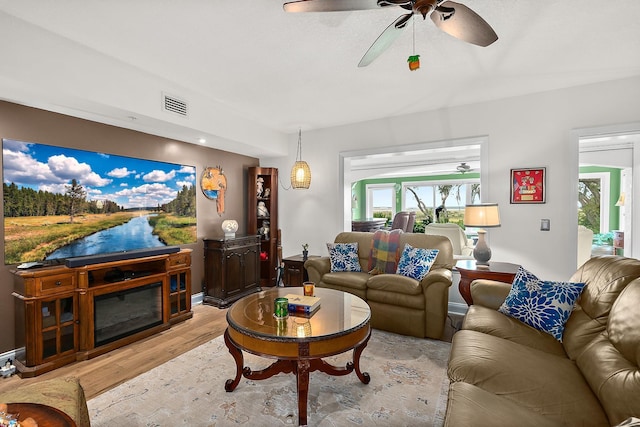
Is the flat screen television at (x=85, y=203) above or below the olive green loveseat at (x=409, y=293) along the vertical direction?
above

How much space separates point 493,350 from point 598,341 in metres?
0.53

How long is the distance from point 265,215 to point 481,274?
3316 mm

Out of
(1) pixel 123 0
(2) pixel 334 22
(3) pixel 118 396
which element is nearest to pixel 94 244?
(3) pixel 118 396

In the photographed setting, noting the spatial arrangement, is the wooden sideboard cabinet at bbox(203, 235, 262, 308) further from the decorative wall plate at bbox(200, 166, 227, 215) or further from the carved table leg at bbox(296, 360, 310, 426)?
the carved table leg at bbox(296, 360, 310, 426)

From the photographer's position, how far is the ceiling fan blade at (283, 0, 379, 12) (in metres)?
1.49

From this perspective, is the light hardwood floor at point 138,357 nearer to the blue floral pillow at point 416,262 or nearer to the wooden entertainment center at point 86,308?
the wooden entertainment center at point 86,308

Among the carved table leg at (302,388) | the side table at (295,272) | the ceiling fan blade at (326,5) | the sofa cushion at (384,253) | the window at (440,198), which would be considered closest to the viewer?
the ceiling fan blade at (326,5)

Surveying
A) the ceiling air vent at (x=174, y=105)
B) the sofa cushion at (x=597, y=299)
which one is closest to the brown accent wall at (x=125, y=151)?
the ceiling air vent at (x=174, y=105)

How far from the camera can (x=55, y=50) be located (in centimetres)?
230

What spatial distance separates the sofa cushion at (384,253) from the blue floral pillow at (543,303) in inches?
58.8

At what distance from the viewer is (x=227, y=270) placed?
415 centimetres

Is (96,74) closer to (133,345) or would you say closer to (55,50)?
(55,50)

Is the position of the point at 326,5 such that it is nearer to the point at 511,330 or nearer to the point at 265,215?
the point at 511,330

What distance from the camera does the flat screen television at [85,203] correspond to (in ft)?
8.57
